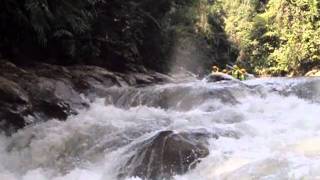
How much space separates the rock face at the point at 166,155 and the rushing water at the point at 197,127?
13 cm

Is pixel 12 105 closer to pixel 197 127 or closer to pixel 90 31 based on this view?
pixel 197 127

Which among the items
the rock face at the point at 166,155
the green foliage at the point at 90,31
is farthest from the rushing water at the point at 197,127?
the green foliage at the point at 90,31

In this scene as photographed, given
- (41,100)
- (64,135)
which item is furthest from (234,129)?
(41,100)

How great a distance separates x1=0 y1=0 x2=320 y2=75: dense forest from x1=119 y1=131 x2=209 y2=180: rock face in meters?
4.26

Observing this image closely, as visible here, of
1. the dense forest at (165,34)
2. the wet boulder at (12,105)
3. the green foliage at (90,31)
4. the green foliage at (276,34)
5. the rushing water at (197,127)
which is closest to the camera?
the rushing water at (197,127)

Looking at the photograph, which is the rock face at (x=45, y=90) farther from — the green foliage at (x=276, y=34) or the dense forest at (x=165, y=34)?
the green foliage at (x=276, y=34)

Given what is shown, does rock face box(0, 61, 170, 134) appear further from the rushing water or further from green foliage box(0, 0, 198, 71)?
green foliage box(0, 0, 198, 71)

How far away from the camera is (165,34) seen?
1513cm

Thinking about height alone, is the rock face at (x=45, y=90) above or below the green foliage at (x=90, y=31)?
below

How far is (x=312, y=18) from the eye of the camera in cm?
1941

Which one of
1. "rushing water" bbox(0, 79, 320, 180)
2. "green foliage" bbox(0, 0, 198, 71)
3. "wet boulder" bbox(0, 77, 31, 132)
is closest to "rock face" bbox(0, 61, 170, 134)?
"wet boulder" bbox(0, 77, 31, 132)

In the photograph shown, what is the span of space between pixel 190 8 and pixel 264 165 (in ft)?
42.5

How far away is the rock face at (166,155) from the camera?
5367 millimetres

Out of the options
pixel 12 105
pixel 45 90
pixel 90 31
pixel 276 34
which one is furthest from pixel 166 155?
pixel 276 34
